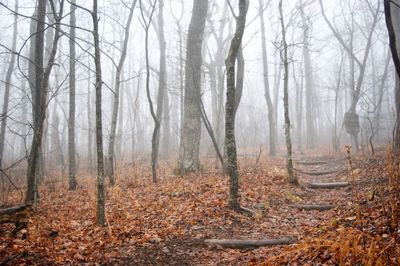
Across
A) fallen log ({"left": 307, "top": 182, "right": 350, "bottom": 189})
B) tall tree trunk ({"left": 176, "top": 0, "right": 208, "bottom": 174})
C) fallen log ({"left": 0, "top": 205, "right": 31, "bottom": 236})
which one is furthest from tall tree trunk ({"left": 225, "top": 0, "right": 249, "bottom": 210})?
tall tree trunk ({"left": 176, "top": 0, "right": 208, "bottom": 174})

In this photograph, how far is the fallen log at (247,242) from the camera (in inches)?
213

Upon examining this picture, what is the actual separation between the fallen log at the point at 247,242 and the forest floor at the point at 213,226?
0.36 ft

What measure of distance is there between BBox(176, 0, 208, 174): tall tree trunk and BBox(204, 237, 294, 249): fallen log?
611 cm

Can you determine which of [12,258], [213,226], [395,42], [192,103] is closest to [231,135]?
[213,226]

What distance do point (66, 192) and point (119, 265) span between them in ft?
23.6

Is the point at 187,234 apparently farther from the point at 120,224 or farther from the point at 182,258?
Answer: the point at 120,224

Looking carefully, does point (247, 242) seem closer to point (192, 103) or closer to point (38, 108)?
point (38, 108)

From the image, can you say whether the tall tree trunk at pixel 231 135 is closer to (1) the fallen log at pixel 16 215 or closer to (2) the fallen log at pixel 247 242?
(2) the fallen log at pixel 247 242

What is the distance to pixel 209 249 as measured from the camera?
223 inches

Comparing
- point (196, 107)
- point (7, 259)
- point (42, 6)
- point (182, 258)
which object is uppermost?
point (42, 6)

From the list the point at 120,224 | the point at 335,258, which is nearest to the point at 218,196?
the point at 120,224

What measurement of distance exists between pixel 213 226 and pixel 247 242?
1.09 m

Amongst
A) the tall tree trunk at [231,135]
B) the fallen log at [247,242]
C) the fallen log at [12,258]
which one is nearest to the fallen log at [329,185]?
the tall tree trunk at [231,135]

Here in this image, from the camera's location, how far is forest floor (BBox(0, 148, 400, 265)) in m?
4.34
